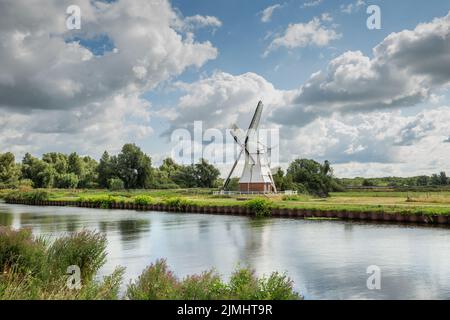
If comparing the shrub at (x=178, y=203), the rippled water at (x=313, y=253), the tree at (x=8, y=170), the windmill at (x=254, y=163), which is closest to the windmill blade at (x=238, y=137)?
the windmill at (x=254, y=163)

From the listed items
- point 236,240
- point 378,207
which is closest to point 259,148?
point 378,207

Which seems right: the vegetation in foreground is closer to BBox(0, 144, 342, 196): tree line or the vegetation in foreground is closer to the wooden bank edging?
the wooden bank edging

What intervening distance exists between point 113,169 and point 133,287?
329 ft

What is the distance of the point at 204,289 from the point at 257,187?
54670 mm

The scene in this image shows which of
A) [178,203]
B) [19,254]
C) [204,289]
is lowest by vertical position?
[178,203]

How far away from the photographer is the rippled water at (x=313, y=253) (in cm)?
1509

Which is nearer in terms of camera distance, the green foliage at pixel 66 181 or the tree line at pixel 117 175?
the tree line at pixel 117 175

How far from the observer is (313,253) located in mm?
21641

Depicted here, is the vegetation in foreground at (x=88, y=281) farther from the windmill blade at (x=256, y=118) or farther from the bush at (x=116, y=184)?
the bush at (x=116, y=184)

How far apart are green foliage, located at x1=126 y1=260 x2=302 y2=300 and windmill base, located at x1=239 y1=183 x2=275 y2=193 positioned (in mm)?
53216
